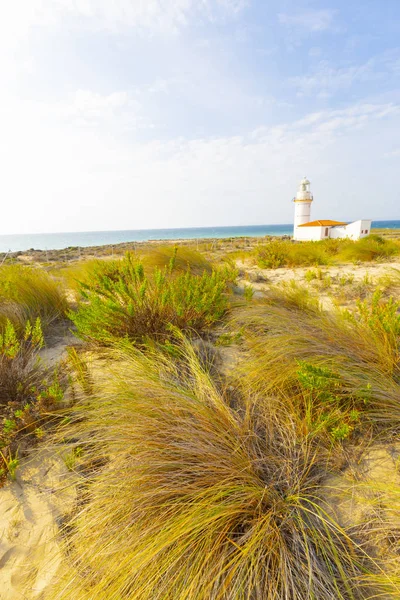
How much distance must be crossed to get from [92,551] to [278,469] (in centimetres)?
79

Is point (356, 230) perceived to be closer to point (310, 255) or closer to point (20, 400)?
point (310, 255)

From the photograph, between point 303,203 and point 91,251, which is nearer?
point 91,251

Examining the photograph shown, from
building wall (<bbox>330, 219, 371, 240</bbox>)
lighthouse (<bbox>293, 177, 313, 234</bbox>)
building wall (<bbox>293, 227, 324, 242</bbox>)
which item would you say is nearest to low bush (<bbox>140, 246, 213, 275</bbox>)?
building wall (<bbox>330, 219, 371, 240</bbox>)

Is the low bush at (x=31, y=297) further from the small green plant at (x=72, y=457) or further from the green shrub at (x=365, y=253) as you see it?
the green shrub at (x=365, y=253)

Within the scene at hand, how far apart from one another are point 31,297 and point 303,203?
22785 mm

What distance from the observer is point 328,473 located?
1.25 m

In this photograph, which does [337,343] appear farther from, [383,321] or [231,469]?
[231,469]

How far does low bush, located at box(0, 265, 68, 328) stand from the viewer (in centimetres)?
300

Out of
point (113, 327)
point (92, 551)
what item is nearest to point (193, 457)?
point (92, 551)

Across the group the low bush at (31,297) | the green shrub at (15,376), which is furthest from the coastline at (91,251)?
the green shrub at (15,376)

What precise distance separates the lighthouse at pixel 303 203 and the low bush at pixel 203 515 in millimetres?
23025

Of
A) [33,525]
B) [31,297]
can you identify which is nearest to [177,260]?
[31,297]

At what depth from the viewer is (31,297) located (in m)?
3.24

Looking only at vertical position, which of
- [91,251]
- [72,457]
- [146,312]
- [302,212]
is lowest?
[72,457]
